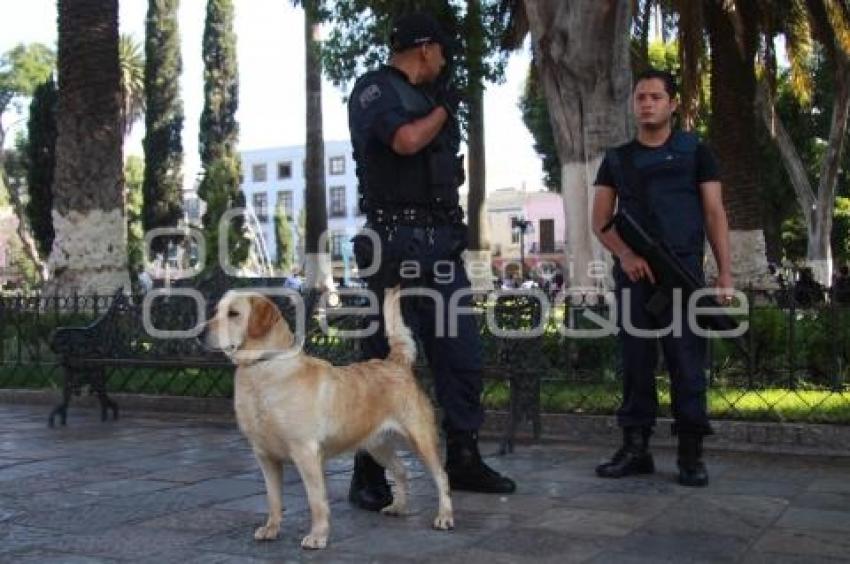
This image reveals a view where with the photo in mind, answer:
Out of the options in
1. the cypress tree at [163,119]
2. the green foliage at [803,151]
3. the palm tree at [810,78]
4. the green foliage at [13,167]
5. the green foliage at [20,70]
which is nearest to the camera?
the palm tree at [810,78]

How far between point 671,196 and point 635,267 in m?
0.43

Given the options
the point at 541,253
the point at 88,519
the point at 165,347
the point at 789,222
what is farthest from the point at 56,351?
the point at 541,253

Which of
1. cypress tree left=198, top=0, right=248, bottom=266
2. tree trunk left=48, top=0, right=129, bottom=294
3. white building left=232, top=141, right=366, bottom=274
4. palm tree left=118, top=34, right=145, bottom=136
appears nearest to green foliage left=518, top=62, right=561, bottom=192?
cypress tree left=198, top=0, right=248, bottom=266

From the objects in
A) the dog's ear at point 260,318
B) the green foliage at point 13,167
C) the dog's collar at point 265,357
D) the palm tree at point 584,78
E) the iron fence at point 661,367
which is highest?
the green foliage at point 13,167

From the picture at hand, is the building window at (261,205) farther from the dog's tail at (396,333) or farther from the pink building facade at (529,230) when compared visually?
the dog's tail at (396,333)

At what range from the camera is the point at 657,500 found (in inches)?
189

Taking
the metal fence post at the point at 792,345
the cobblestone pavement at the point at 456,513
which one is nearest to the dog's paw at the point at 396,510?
the cobblestone pavement at the point at 456,513

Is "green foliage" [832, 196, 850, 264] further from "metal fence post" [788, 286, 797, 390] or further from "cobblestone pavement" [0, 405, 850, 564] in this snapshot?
"cobblestone pavement" [0, 405, 850, 564]

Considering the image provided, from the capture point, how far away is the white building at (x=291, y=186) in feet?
317

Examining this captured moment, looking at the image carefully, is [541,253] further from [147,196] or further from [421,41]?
[421,41]

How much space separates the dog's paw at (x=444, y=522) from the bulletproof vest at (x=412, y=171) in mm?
1415

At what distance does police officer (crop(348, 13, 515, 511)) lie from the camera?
4547 mm

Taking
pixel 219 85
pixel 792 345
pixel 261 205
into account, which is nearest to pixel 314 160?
pixel 219 85

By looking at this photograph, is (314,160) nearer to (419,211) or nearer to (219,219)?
(219,219)
